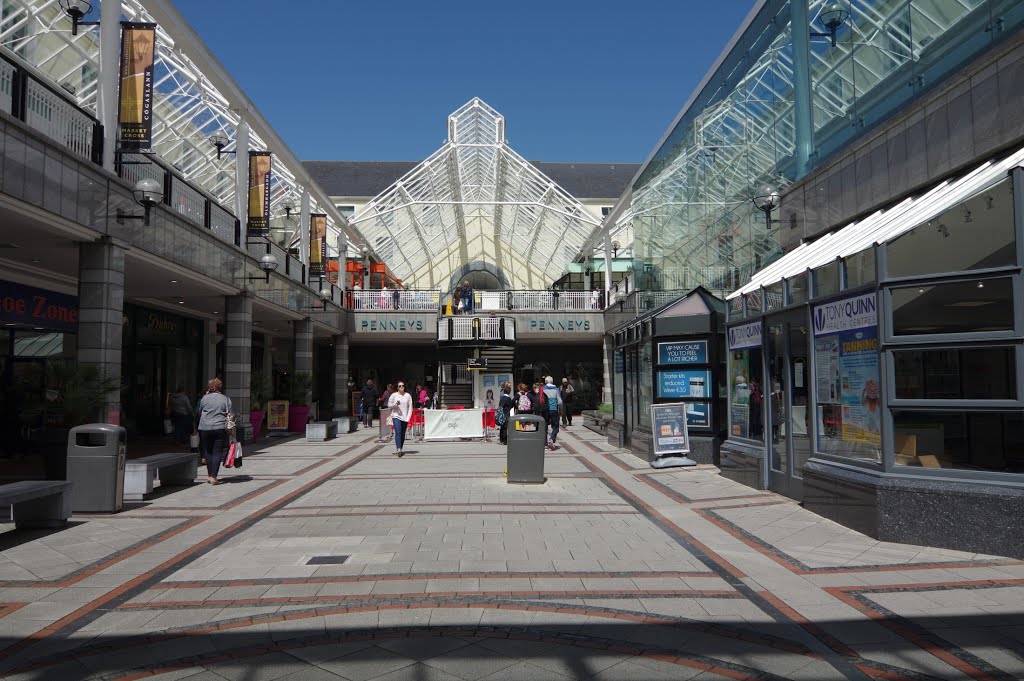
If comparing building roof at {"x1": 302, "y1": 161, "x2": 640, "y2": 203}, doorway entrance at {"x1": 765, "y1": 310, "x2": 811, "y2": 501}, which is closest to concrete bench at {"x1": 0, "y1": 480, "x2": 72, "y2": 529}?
doorway entrance at {"x1": 765, "y1": 310, "x2": 811, "y2": 501}

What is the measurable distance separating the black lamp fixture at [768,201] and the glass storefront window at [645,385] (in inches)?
146

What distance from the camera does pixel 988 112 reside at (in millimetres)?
8172

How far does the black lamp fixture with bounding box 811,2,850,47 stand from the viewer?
462 inches

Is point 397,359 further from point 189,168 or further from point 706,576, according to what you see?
point 706,576

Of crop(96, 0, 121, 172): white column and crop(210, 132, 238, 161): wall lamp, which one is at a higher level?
crop(210, 132, 238, 161): wall lamp

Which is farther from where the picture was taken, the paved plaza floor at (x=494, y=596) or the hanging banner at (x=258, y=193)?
the hanging banner at (x=258, y=193)

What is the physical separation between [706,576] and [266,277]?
703 inches

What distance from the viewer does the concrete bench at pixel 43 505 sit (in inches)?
320

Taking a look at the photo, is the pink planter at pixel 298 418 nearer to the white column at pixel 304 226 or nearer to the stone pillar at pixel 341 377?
the white column at pixel 304 226

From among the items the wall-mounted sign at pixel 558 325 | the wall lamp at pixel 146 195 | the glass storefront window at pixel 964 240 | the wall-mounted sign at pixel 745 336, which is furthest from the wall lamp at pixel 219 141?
the glass storefront window at pixel 964 240

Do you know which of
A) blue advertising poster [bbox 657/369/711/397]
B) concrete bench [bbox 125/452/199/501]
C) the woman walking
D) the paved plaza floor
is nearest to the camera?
the paved plaza floor

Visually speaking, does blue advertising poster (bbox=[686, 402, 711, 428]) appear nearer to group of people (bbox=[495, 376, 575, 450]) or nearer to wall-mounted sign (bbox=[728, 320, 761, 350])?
wall-mounted sign (bbox=[728, 320, 761, 350])

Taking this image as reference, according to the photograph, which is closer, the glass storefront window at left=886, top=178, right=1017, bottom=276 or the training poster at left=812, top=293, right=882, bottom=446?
the glass storefront window at left=886, top=178, right=1017, bottom=276

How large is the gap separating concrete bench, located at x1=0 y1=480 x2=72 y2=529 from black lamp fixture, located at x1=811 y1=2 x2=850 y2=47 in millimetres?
12233
